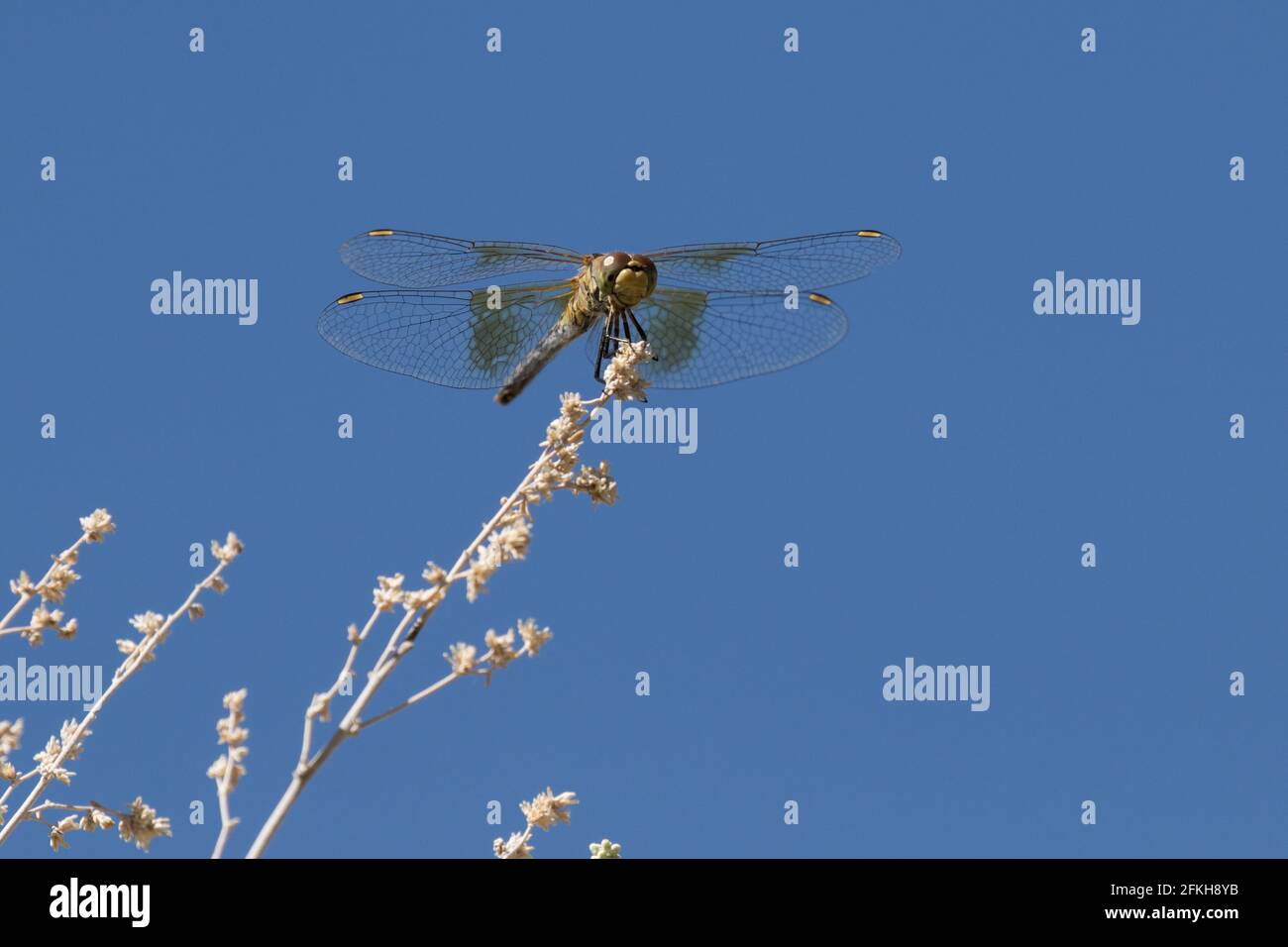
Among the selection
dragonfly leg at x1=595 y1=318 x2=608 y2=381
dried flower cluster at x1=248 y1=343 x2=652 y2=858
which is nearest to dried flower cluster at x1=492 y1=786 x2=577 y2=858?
dried flower cluster at x1=248 y1=343 x2=652 y2=858

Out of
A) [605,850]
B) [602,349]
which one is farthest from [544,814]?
[602,349]

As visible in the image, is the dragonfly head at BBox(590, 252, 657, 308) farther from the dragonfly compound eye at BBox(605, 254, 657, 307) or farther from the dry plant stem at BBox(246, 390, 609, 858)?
the dry plant stem at BBox(246, 390, 609, 858)

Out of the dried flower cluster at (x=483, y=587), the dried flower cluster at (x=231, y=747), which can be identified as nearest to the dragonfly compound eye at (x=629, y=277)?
the dried flower cluster at (x=483, y=587)

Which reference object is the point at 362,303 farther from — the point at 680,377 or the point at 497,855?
the point at 497,855

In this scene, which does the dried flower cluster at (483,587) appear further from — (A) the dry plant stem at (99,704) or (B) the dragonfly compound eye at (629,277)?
(B) the dragonfly compound eye at (629,277)

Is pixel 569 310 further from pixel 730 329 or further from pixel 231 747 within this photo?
pixel 231 747

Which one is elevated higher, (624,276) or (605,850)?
(624,276)

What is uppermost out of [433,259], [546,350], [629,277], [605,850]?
[433,259]
